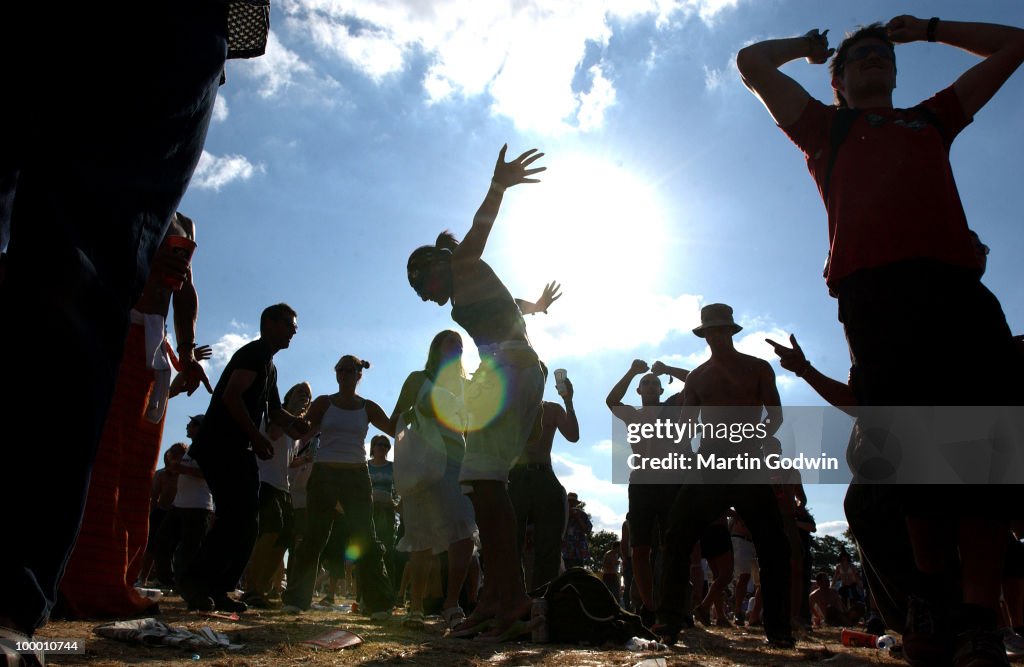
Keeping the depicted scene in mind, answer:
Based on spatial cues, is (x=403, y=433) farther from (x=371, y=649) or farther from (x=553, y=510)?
(x=371, y=649)

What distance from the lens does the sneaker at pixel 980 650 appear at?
1.95 meters

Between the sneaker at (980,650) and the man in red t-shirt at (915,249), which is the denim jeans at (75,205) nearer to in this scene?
the man in red t-shirt at (915,249)

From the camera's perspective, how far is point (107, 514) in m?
3.42

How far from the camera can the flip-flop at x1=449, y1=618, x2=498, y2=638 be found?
3.84 metres

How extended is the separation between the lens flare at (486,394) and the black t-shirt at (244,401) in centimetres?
215

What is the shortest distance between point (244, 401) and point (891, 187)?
4.55 meters

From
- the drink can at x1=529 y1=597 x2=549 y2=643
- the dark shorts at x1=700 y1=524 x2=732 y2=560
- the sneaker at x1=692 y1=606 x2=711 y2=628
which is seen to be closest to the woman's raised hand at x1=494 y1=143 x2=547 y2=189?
the drink can at x1=529 y1=597 x2=549 y2=643

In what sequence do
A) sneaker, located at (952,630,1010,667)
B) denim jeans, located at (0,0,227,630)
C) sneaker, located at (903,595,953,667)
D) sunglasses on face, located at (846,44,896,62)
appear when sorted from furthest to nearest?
1. sunglasses on face, located at (846,44,896,62)
2. sneaker, located at (903,595,953,667)
3. sneaker, located at (952,630,1010,667)
4. denim jeans, located at (0,0,227,630)

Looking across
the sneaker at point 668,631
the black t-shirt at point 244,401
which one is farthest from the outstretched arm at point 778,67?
the black t-shirt at point 244,401

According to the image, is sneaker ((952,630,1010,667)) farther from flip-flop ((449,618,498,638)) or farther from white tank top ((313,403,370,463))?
white tank top ((313,403,370,463))

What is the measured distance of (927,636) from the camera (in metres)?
2.29

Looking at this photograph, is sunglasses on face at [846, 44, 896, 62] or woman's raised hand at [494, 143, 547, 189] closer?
sunglasses on face at [846, 44, 896, 62]

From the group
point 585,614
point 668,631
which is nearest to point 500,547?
point 585,614

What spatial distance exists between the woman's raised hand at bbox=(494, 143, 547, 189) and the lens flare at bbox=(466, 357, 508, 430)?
993mm
